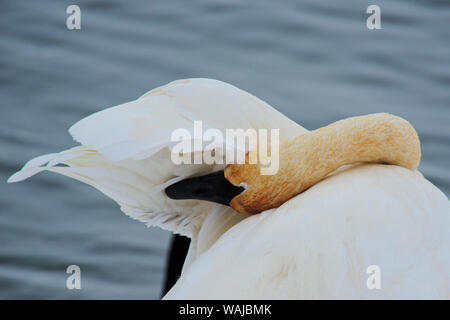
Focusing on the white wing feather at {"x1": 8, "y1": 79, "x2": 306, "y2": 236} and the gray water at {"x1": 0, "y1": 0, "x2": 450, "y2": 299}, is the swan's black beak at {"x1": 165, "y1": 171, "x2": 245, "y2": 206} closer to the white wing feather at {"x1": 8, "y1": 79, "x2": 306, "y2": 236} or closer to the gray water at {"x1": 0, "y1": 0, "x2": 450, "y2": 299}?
the white wing feather at {"x1": 8, "y1": 79, "x2": 306, "y2": 236}

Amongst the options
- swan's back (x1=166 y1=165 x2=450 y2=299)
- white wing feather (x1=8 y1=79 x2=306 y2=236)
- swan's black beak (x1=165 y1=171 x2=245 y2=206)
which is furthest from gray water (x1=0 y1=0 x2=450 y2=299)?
swan's back (x1=166 y1=165 x2=450 y2=299)

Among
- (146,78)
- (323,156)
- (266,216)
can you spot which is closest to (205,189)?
(266,216)

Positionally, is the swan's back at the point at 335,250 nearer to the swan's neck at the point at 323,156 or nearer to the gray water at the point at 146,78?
the swan's neck at the point at 323,156

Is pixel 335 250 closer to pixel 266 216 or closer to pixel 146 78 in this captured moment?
pixel 266 216

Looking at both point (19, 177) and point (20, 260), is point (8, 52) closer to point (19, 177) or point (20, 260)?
point (20, 260)

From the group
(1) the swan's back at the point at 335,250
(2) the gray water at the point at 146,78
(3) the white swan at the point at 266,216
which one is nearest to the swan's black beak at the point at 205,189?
(3) the white swan at the point at 266,216

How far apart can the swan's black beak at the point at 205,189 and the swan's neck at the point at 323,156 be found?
26 millimetres

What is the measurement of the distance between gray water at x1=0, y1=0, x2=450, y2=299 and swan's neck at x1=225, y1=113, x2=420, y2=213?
7.11ft

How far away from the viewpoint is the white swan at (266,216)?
222cm

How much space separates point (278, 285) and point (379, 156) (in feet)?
2.05

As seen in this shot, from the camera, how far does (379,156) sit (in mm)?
2617

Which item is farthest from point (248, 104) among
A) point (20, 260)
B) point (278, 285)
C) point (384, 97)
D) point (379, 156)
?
point (384, 97)

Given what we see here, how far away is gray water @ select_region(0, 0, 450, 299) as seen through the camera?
484 centimetres

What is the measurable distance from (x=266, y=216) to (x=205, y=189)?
198 mm
